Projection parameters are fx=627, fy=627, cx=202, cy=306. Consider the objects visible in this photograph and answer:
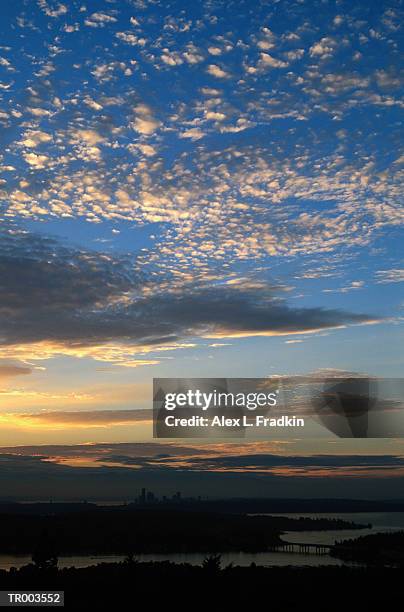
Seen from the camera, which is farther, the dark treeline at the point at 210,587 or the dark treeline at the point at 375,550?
the dark treeline at the point at 375,550

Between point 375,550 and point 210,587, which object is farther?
point 375,550

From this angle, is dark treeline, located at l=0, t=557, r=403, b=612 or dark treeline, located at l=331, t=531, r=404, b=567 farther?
dark treeline, located at l=331, t=531, r=404, b=567

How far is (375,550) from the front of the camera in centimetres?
16912

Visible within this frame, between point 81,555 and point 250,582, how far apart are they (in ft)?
302

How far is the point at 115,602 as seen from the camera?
264ft

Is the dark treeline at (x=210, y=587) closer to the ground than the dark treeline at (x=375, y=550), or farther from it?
farther from it

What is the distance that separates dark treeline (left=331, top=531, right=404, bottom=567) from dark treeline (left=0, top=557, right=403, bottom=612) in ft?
164

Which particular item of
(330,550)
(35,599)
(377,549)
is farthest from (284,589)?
(330,550)

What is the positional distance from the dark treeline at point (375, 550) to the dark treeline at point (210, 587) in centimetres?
4993

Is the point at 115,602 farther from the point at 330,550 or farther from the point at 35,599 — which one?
the point at 330,550

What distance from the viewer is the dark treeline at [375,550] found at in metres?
156

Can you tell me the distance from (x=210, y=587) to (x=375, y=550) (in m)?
96.1

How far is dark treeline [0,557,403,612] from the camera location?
263 ft

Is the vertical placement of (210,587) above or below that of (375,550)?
above
